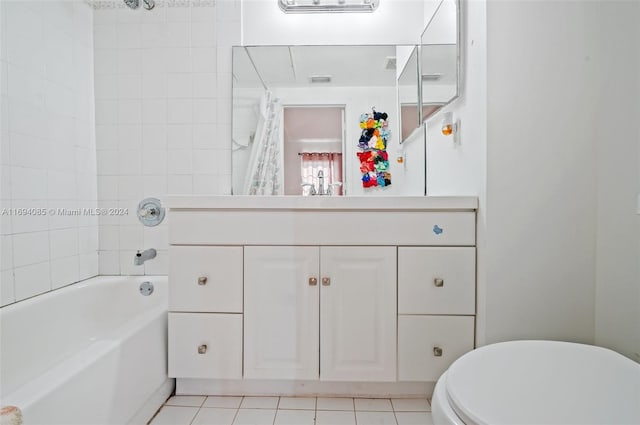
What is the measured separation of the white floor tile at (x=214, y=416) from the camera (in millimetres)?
1267

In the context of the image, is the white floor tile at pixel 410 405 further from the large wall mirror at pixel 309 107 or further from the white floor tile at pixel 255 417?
the large wall mirror at pixel 309 107

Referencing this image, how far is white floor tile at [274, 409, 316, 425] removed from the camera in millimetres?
1265

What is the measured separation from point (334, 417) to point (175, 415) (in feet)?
2.08

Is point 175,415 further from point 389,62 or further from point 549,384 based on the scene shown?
point 389,62

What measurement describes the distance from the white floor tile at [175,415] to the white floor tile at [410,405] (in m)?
0.83

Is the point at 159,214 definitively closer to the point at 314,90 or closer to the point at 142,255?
the point at 142,255

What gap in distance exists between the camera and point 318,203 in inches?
52.0

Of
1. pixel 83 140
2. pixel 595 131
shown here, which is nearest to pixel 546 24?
pixel 595 131

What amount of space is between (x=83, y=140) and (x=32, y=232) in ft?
1.92

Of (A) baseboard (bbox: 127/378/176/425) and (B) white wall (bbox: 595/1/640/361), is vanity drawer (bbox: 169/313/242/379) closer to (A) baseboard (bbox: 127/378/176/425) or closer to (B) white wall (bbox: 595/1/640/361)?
(A) baseboard (bbox: 127/378/176/425)

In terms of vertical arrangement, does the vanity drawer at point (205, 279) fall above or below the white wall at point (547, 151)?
below

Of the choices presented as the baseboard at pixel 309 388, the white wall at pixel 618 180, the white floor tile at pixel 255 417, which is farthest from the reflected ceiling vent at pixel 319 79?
the white floor tile at pixel 255 417

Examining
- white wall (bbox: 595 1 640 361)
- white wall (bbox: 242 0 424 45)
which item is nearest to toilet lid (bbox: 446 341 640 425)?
white wall (bbox: 595 1 640 361)

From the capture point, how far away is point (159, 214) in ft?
6.19
